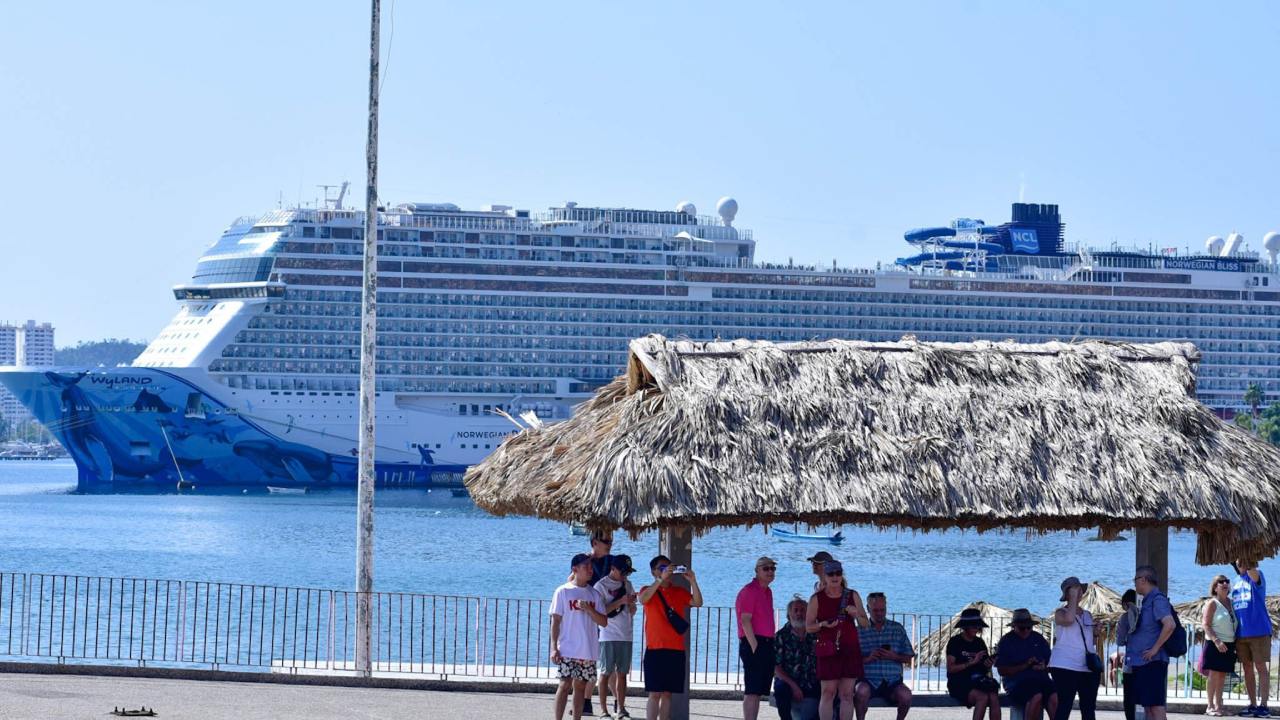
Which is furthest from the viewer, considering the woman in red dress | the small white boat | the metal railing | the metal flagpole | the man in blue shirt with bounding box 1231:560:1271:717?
the small white boat

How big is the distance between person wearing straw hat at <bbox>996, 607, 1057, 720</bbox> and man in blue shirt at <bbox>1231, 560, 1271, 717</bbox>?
2.61 metres

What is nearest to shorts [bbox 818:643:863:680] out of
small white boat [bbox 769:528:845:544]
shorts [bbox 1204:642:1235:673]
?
shorts [bbox 1204:642:1235:673]

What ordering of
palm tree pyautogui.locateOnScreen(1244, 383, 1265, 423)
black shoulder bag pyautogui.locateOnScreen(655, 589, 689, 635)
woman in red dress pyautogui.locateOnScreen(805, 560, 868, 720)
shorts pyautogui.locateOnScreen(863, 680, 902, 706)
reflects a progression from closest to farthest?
1. woman in red dress pyautogui.locateOnScreen(805, 560, 868, 720)
2. black shoulder bag pyautogui.locateOnScreen(655, 589, 689, 635)
3. shorts pyautogui.locateOnScreen(863, 680, 902, 706)
4. palm tree pyautogui.locateOnScreen(1244, 383, 1265, 423)

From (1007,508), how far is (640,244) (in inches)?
2980

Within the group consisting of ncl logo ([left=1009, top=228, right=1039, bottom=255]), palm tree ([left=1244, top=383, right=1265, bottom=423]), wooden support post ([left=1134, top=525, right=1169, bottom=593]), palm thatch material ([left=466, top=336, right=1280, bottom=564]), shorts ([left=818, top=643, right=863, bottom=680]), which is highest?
Answer: ncl logo ([left=1009, top=228, right=1039, bottom=255])

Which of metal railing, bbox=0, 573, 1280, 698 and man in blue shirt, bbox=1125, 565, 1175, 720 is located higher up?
man in blue shirt, bbox=1125, 565, 1175, 720

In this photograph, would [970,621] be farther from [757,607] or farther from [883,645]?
[757,607]

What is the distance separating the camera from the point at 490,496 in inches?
524

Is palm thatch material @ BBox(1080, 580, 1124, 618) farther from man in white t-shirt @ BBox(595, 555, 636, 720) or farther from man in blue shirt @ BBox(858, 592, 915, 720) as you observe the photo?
man in white t-shirt @ BBox(595, 555, 636, 720)

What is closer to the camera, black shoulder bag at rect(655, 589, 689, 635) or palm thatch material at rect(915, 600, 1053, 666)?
black shoulder bag at rect(655, 589, 689, 635)

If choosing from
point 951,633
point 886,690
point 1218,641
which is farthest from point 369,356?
point 951,633

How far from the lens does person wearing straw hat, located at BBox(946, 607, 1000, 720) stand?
38.3ft

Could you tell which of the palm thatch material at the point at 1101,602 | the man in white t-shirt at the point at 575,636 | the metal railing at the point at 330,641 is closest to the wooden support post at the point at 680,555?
the man in white t-shirt at the point at 575,636

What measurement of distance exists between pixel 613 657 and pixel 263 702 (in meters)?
2.36
